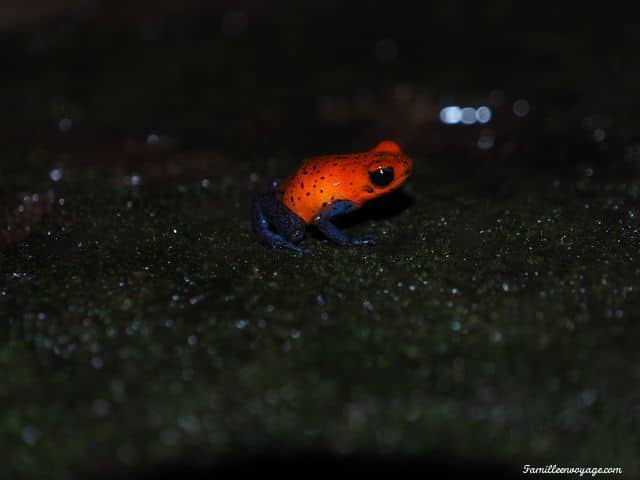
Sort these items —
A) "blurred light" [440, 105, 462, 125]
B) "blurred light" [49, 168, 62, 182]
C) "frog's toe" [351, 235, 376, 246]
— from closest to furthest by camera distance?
1. "frog's toe" [351, 235, 376, 246]
2. "blurred light" [49, 168, 62, 182]
3. "blurred light" [440, 105, 462, 125]

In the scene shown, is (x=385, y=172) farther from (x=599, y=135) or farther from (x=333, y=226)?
(x=599, y=135)

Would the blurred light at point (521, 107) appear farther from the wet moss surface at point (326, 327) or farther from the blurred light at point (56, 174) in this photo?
the blurred light at point (56, 174)

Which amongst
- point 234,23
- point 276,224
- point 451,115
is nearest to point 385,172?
point 276,224

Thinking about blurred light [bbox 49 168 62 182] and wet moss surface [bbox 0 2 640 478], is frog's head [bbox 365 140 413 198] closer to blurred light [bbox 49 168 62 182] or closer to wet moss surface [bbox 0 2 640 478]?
wet moss surface [bbox 0 2 640 478]

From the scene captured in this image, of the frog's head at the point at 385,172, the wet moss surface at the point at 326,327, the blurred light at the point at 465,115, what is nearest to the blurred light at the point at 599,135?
the wet moss surface at the point at 326,327

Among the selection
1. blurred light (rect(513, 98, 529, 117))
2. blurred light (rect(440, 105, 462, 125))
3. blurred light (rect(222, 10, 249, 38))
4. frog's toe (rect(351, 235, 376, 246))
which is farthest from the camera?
blurred light (rect(222, 10, 249, 38))

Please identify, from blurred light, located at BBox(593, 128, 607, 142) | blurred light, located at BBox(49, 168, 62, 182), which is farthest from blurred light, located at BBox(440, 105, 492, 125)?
blurred light, located at BBox(49, 168, 62, 182)

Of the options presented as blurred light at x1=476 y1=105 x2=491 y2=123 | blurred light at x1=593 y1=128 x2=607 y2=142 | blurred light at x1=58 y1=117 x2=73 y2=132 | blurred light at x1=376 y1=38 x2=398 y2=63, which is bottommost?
blurred light at x1=593 y1=128 x2=607 y2=142
